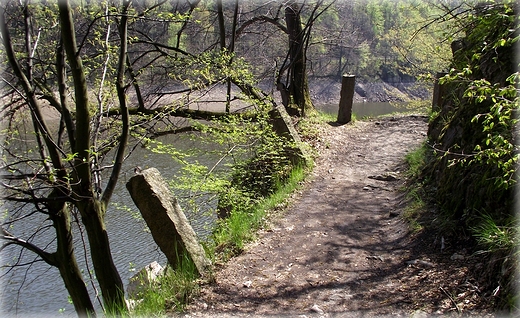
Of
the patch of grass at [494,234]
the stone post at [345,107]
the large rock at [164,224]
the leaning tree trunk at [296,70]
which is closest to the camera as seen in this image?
the patch of grass at [494,234]

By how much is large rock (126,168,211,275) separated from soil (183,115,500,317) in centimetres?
36

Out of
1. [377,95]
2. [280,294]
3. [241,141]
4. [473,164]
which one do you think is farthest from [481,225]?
[377,95]

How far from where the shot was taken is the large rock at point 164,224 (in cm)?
427

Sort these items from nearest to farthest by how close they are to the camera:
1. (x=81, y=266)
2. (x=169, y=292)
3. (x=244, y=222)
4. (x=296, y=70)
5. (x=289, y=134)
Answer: (x=169, y=292) < (x=244, y=222) < (x=289, y=134) < (x=81, y=266) < (x=296, y=70)

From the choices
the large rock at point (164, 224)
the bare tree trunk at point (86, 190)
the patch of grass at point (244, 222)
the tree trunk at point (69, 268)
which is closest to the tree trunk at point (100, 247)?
the bare tree trunk at point (86, 190)

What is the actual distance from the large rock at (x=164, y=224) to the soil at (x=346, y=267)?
36cm

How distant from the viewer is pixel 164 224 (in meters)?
4.29

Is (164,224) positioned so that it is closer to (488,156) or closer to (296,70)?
(488,156)

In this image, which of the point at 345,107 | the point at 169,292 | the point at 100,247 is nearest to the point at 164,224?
the point at 169,292

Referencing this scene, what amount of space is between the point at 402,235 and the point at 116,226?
6810 mm

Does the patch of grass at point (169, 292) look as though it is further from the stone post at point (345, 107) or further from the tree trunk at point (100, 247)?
the stone post at point (345, 107)

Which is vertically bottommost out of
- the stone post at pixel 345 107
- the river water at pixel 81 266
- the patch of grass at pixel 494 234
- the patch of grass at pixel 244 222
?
the river water at pixel 81 266

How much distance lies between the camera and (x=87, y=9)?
6.30 meters

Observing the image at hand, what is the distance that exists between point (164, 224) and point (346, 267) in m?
1.84
